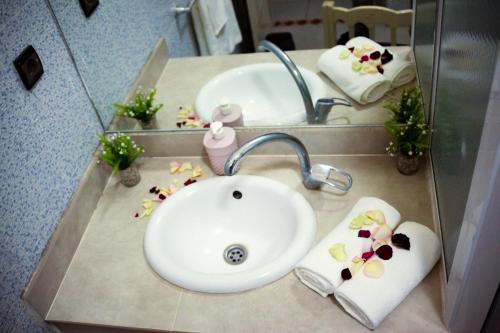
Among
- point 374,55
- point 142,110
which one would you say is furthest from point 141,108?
point 374,55

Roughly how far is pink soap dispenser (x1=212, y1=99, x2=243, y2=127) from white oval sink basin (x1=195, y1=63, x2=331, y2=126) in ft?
0.09

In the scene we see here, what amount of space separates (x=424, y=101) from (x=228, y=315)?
76 centimetres

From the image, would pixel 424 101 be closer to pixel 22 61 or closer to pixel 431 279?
pixel 431 279

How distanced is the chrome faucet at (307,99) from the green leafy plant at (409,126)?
0.15 meters

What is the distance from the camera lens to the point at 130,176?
Answer: 52.9 inches

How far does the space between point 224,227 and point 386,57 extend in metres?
0.67

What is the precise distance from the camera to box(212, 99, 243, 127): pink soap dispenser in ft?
4.35

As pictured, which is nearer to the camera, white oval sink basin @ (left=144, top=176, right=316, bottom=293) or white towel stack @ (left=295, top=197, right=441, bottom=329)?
white towel stack @ (left=295, top=197, right=441, bottom=329)

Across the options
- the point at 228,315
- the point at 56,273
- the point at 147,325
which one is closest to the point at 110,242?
the point at 56,273

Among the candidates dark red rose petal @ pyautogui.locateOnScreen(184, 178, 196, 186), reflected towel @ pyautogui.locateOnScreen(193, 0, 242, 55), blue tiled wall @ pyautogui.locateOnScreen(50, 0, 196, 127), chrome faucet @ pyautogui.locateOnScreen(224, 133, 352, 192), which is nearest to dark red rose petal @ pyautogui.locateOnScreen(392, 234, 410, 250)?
chrome faucet @ pyautogui.locateOnScreen(224, 133, 352, 192)

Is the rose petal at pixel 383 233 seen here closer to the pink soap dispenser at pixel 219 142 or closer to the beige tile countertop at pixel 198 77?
the beige tile countertop at pixel 198 77

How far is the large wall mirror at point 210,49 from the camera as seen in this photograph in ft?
3.96

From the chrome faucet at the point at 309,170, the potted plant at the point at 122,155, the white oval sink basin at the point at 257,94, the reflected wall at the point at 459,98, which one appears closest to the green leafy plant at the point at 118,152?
the potted plant at the point at 122,155

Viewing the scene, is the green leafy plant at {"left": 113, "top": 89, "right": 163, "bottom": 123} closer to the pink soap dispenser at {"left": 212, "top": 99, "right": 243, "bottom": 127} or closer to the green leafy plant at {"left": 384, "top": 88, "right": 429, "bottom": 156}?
the pink soap dispenser at {"left": 212, "top": 99, "right": 243, "bottom": 127}
